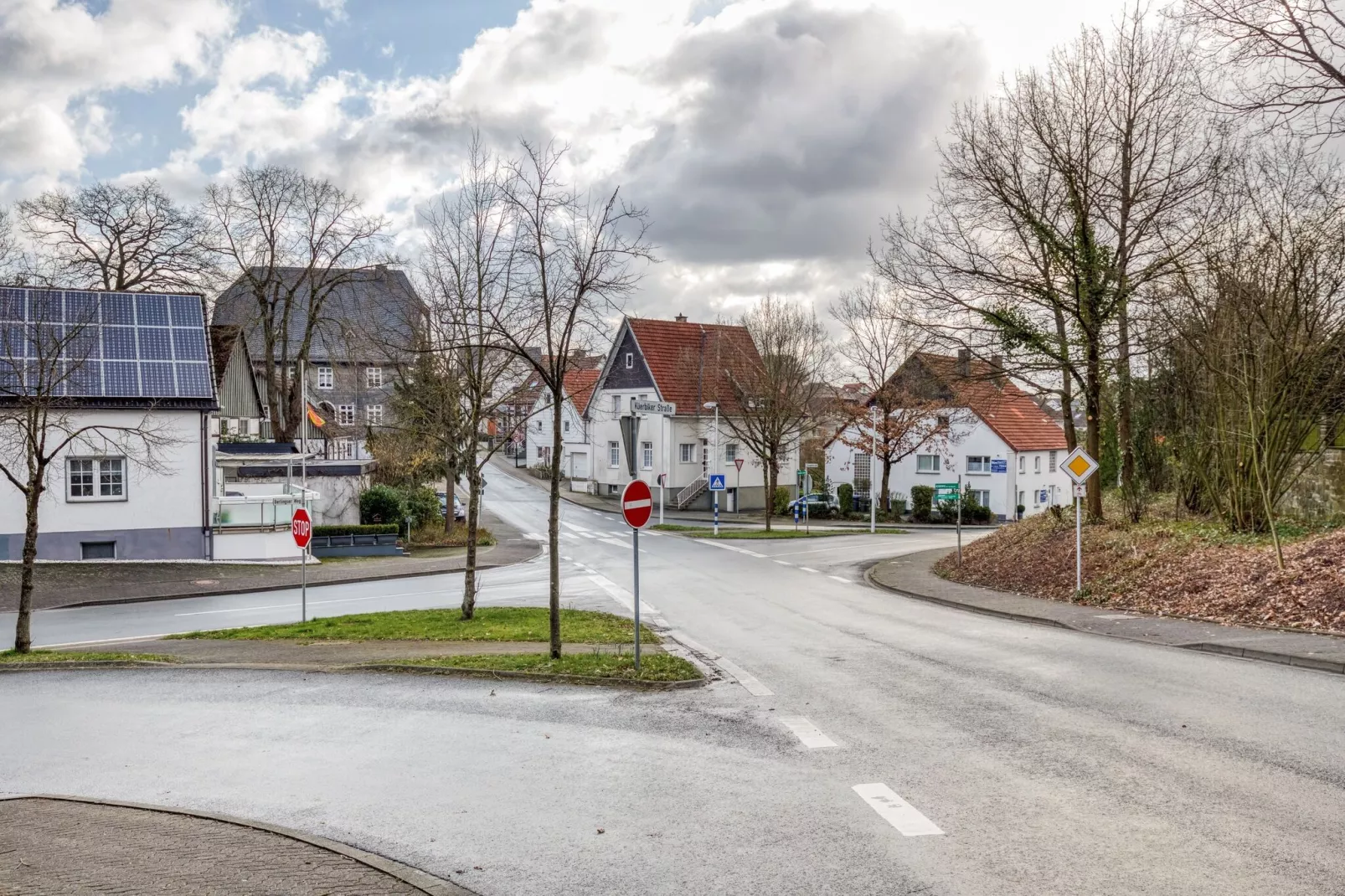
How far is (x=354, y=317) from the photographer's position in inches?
2088

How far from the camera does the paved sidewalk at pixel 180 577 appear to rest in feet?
83.3

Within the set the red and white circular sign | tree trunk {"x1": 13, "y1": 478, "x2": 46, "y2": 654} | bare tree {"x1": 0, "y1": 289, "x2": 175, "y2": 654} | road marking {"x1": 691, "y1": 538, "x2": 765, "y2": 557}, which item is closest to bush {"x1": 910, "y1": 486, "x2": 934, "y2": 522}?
road marking {"x1": 691, "y1": 538, "x2": 765, "y2": 557}

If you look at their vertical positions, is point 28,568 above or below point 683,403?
below

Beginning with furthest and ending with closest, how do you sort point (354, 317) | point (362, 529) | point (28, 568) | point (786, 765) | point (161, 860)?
point (354, 317)
point (362, 529)
point (28, 568)
point (786, 765)
point (161, 860)

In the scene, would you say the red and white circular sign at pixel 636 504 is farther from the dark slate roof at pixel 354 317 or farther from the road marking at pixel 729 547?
the road marking at pixel 729 547

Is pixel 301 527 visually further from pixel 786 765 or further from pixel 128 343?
pixel 786 765

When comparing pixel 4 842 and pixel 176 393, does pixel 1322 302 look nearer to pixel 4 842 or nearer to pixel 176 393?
pixel 4 842

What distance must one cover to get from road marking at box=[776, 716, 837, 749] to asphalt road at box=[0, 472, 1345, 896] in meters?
0.04

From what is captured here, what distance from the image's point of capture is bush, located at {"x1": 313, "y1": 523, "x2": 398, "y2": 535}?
36062mm

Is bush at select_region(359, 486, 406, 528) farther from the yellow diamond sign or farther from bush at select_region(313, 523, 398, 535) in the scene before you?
the yellow diamond sign

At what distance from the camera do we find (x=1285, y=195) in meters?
19.9

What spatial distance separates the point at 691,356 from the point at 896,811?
51314 millimetres

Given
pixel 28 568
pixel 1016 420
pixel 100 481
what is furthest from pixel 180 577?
pixel 1016 420

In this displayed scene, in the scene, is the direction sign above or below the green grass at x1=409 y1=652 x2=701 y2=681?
above
